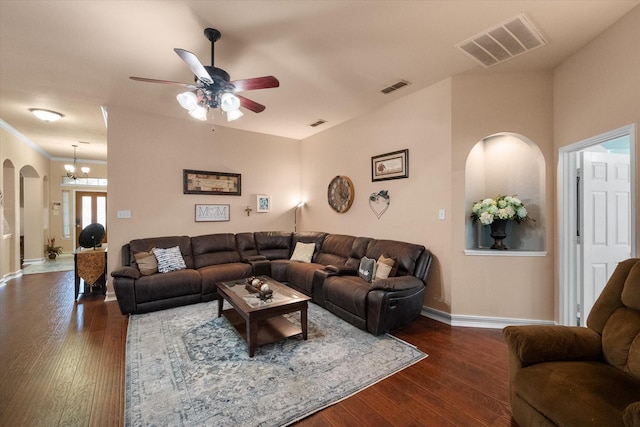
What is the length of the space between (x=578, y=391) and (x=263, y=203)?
506 centimetres

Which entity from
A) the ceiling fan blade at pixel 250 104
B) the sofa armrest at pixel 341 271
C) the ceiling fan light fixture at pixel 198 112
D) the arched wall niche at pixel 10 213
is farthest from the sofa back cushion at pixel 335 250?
the arched wall niche at pixel 10 213

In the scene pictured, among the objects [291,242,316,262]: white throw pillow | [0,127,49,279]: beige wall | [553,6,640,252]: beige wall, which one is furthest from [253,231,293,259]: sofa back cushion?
[0,127,49,279]: beige wall

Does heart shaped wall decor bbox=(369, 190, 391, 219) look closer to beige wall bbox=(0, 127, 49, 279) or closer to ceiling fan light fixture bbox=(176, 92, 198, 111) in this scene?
ceiling fan light fixture bbox=(176, 92, 198, 111)

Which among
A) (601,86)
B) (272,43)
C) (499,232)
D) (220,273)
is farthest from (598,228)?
(220,273)

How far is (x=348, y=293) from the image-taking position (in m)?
3.14

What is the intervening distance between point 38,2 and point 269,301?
3.05 meters

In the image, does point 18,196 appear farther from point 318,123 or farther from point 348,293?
point 348,293

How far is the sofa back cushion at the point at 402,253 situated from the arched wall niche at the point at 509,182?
1.92ft

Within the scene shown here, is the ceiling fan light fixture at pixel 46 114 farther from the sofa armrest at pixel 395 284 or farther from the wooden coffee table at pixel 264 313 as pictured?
the sofa armrest at pixel 395 284

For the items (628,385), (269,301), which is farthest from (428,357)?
(269,301)

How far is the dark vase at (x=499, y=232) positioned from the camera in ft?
10.5

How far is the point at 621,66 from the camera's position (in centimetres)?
227

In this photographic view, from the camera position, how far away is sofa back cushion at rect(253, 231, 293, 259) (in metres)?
5.21

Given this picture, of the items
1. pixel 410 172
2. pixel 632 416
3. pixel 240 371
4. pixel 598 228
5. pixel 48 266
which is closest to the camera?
pixel 632 416
